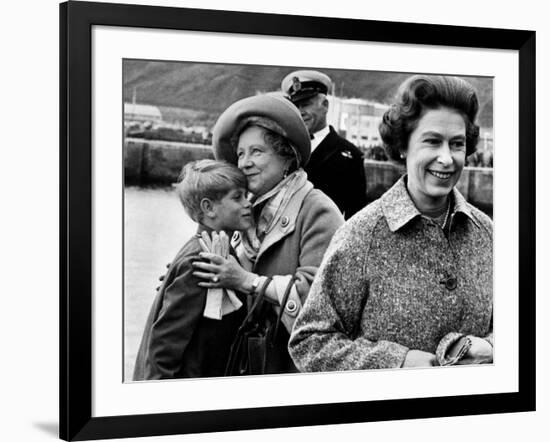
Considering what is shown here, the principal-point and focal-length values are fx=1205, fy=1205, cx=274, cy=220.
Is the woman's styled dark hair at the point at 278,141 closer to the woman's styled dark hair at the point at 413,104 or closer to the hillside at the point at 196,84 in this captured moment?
the hillside at the point at 196,84

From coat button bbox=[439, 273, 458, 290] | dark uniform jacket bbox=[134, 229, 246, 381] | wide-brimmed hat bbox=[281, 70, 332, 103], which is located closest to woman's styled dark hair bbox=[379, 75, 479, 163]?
wide-brimmed hat bbox=[281, 70, 332, 103]

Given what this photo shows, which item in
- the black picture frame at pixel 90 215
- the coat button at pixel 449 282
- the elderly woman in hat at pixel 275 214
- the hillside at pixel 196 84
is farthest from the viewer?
the coat button at pixel 449 282

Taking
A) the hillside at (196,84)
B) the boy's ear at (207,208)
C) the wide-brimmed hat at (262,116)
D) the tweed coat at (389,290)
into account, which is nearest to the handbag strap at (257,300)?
the tweed coat at (389,290)

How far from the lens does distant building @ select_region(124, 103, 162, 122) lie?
10.8 ft

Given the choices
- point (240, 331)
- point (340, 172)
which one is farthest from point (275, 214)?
point (240, 331)

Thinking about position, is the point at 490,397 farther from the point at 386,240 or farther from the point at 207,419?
the point at 207,419

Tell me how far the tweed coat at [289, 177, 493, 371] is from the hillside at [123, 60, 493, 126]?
445 mm

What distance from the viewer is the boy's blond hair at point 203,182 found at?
3379 mm

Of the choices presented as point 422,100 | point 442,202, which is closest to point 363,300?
point 442,202

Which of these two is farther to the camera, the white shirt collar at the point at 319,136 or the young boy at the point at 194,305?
the white shirt collar at the point at 319,136

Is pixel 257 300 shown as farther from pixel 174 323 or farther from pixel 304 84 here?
pixel 304 84

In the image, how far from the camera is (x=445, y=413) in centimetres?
370

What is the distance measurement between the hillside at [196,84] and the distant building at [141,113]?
0.05 feet

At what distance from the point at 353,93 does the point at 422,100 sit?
0.23m
